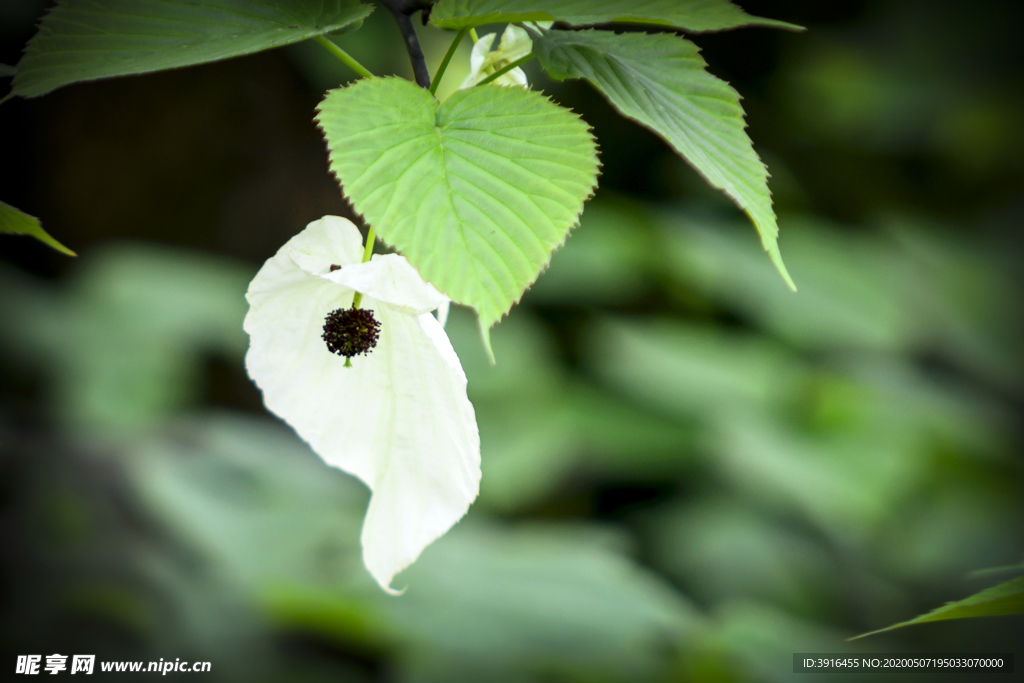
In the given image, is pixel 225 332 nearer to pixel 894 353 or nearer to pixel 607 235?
pixel 607 235

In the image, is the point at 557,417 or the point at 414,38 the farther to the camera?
the point at 557,417

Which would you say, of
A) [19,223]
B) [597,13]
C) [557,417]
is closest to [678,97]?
[597,13]

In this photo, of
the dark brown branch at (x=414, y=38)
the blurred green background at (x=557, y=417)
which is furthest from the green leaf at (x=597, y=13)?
the blurred green background at (x=557, y=417)

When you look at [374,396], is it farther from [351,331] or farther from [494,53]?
[494,53]

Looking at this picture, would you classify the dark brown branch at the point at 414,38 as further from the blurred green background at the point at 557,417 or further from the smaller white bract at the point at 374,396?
the blurred green background at the point at 557,417

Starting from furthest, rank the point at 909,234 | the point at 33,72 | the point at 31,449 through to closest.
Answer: the point at 909,234
the point at 31,449
the point at 33,72

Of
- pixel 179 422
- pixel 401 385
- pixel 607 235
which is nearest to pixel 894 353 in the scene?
pixel 607 235
